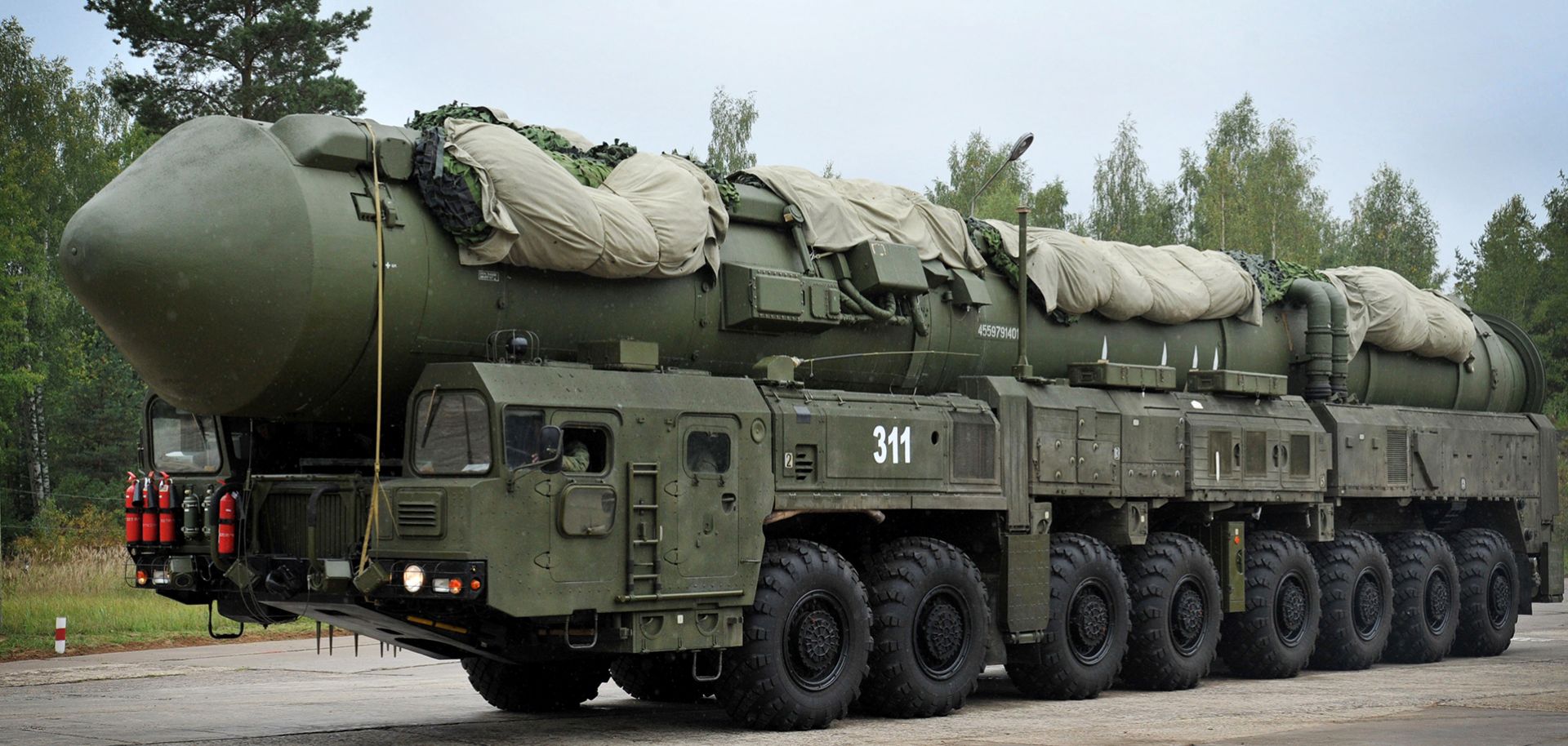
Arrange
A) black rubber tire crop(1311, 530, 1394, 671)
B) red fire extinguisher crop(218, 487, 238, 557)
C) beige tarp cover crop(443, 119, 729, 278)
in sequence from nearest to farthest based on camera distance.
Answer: beige tarp cover crop(443, 119, 729, 278) → red fire extinguisher crop(218, 487, 238, 557) → black rubber tire crop(1311, 530, 1394, 671)

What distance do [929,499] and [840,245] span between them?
207 cm

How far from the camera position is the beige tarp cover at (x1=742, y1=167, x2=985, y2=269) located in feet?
43.4

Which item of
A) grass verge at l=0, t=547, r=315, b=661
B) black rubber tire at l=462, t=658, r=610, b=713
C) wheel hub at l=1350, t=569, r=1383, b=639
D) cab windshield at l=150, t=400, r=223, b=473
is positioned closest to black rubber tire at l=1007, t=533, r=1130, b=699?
black rubber tire at l=462, t=658, r=610, b=713

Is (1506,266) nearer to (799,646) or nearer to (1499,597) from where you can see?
(1499,597)

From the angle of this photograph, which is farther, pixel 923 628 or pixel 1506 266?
pixel 1506 266

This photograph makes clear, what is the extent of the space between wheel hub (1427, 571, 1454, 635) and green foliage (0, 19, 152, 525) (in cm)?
2681

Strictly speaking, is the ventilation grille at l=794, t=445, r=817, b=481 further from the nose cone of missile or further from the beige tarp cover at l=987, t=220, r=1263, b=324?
the beige tarp cover at l=987, t=220, r=1263, b=324

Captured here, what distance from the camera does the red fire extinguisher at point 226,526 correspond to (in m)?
11.1

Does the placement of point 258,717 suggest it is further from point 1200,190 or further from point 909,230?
point 1200,190

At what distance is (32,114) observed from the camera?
37562 millimetres

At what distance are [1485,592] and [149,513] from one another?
14.5 m

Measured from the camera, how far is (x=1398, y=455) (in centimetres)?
1844

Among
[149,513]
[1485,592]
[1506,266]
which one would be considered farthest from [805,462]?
[1506,266]

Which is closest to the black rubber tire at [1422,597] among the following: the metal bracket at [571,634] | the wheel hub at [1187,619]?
the wheel hub at [1187,619]
